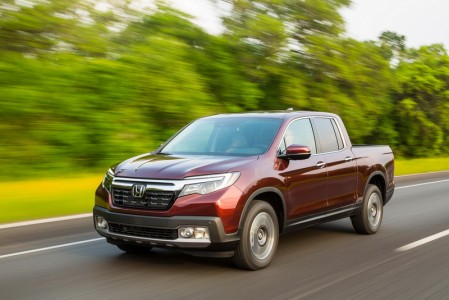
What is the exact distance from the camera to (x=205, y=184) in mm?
5746

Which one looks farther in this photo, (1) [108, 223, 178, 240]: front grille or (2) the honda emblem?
(2) the honda emblem

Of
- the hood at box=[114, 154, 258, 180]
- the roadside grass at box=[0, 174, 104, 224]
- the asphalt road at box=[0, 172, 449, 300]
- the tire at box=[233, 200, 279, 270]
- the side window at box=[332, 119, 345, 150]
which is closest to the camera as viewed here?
the asphalt road at box=[0, 172, 449, 300]

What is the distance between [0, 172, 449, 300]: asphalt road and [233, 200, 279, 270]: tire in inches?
5.2

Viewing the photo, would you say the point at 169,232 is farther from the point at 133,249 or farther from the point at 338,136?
the point at 338,136

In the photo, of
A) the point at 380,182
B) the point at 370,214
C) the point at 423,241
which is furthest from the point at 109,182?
the point at 380,182

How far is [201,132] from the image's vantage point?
7316 mm

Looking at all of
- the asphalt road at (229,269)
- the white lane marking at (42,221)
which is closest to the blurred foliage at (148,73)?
the white lane marking at (42,221)

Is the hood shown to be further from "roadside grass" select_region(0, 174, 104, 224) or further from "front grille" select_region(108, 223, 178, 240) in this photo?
"roadside grass" select_region(0, 174, 104, 224)

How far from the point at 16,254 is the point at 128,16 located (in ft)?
46.3

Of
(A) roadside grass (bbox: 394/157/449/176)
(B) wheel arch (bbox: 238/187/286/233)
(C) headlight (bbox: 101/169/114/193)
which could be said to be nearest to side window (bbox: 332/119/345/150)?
(B) wheel arch (bbox: 238/187/286/233)

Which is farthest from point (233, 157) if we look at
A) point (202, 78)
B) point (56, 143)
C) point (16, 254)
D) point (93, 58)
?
point (202, 78)

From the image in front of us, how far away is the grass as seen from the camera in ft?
32.1

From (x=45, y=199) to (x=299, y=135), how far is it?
5503 millimetres

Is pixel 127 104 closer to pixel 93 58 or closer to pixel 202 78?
pixel 93 58
